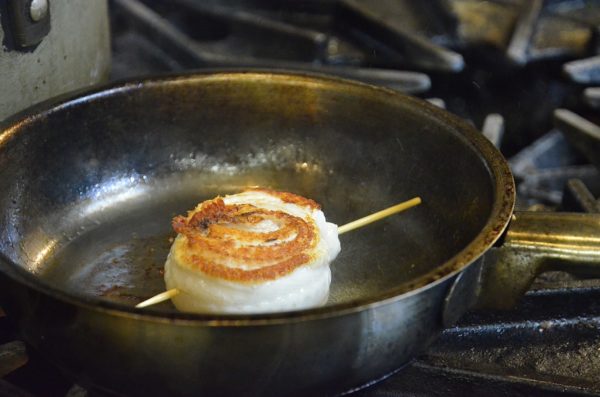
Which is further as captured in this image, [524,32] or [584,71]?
[524,32]

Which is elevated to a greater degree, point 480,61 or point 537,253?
point 537,253

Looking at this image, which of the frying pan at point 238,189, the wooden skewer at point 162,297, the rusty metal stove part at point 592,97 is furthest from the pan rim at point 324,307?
the rusty metal stove part at point 592,97

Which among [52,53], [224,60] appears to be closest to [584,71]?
[224,60]

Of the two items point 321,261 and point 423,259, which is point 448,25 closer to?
point 423,259

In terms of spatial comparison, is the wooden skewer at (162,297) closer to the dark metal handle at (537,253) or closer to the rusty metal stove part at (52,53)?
the dark metal handle at (537,253)

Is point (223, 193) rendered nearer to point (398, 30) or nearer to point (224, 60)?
point (224, 60)

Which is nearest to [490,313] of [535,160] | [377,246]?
[377,246]
